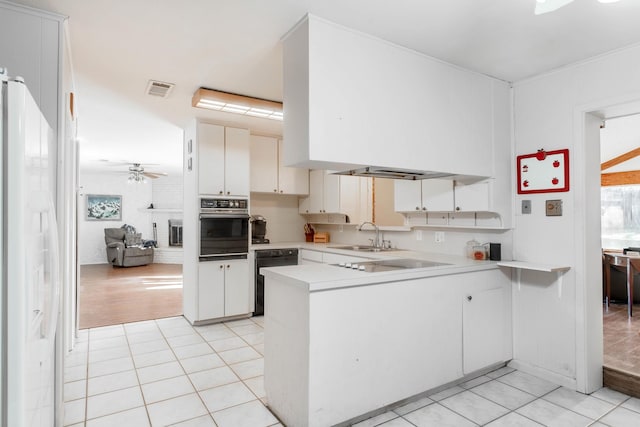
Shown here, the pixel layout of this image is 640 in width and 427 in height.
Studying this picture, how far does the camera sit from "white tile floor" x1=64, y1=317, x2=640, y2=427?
2.34m

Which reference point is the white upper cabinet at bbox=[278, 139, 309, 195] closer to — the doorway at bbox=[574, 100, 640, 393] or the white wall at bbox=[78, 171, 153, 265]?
the doorway at bbox=[574, 100, 640, 393]

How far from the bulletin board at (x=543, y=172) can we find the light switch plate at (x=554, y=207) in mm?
89

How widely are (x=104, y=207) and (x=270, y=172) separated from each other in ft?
23.4

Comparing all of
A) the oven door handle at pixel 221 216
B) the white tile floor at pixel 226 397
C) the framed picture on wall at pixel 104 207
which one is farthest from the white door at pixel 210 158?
the framed picture on wall at pixel 104 207

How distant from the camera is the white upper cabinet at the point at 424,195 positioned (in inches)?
135

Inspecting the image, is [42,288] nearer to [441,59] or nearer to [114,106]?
[441,59]

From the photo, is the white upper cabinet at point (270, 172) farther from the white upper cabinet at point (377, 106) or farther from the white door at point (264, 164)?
the white upper cabinet at point (377, 106)

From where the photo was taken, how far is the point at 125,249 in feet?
30.0

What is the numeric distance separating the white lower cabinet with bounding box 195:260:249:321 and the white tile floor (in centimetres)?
76

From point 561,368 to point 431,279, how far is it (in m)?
1.33

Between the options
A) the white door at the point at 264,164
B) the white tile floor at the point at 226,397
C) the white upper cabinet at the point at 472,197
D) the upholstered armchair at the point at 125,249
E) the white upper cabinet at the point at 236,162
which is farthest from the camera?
the upholstered armchair at the point at 125,249

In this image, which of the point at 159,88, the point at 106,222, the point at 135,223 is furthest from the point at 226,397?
the point at 106,222

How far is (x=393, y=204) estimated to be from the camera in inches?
168

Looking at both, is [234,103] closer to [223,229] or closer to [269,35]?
[269,35]
